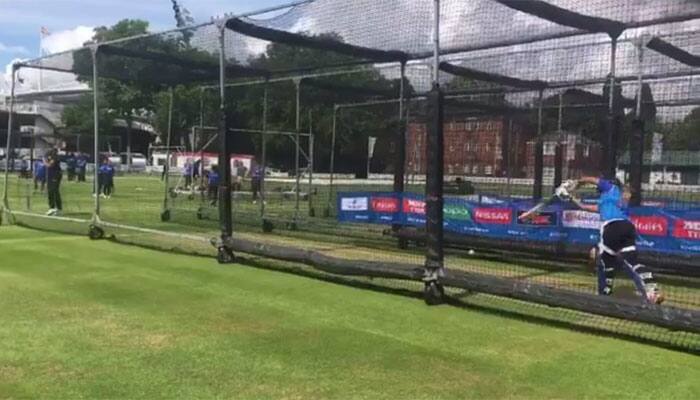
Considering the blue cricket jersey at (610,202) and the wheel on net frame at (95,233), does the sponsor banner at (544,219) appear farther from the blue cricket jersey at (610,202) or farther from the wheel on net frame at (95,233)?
the wheel on net frame at (95,233)

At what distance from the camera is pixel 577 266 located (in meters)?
12.1

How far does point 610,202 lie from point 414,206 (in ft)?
17.2

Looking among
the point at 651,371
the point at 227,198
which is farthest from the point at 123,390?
the point at 227,198

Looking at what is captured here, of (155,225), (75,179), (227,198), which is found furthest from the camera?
(75,179)

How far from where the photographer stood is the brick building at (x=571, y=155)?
48.3 ft

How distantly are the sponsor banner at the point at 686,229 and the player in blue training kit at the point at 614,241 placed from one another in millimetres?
A: 2009

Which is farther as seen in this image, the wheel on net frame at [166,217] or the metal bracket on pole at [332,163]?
the wheel on net frame at [166,217]

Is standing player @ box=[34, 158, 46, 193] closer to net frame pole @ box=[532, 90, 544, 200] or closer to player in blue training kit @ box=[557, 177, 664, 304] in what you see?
net frame pole @ box=[532, 90, 544, 200]

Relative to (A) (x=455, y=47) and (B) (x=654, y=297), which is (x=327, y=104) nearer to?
(A) (x=455, y=47)

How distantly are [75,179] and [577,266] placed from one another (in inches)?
1127

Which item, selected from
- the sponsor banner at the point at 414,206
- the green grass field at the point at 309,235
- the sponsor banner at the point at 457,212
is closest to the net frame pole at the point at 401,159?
the sponsor banner at the point at 414,206

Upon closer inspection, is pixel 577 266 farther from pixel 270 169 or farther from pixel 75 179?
pixel 75 179

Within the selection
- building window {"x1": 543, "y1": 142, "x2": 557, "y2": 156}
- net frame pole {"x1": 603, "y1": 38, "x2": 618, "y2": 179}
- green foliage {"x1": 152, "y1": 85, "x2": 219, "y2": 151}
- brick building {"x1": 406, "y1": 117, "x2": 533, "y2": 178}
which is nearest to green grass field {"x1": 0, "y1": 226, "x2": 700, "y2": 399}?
brick building {"x1": 406, "y1": 117, "x2": 533, "y2": 178}

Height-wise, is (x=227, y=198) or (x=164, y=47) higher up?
(x=164, y=47)
